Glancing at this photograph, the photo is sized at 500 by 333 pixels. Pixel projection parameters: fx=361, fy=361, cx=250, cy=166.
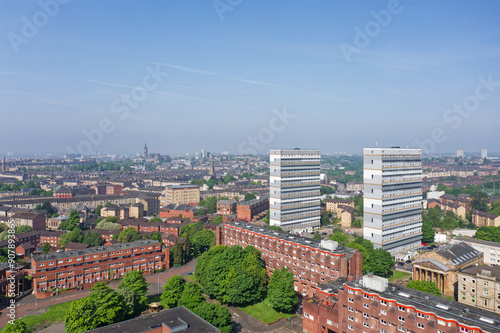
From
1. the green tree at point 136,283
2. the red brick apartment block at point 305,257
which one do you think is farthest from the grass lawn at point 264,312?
the green tree at point 136,283

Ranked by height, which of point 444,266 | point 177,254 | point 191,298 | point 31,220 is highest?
point 31,220

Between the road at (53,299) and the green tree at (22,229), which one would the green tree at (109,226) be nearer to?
the green tree at (22,229)

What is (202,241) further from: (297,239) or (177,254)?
(297,239)

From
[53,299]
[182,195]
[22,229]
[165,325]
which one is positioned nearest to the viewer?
[165,325]

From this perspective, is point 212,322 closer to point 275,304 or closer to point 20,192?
point 275,304

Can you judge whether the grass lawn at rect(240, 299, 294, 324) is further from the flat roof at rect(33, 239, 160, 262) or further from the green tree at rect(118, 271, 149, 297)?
the flat roof at rect(33, 239, 160, 262)

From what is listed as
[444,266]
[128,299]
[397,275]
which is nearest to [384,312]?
[444,266]

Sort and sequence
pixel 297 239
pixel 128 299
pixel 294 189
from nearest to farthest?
1. pixel 128 299
2. pixel 297 239
3. pixel 294 189
